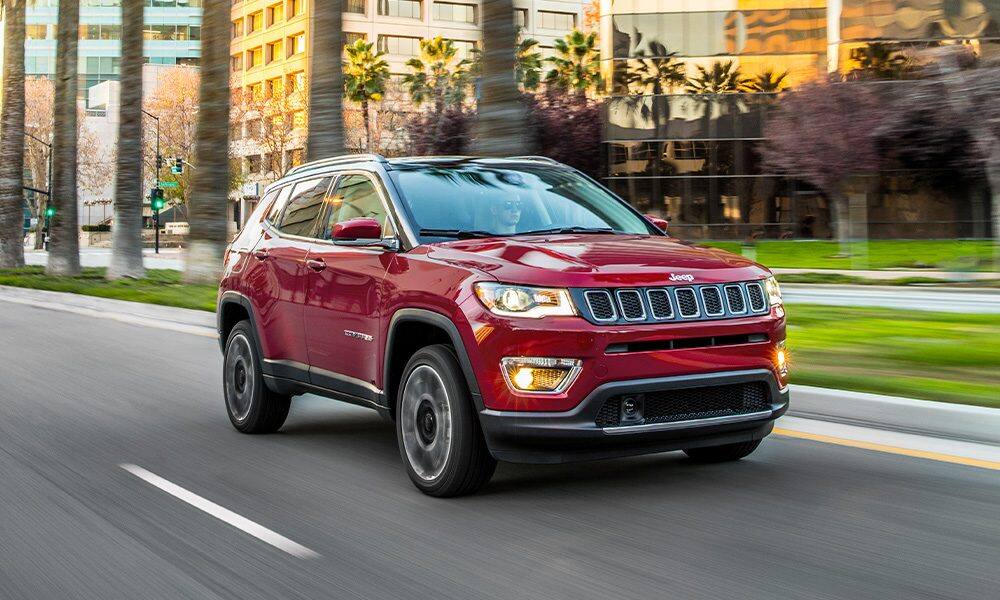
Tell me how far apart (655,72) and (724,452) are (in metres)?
41.9

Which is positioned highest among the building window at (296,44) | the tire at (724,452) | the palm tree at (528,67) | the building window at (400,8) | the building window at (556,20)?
the building window at (556,20)

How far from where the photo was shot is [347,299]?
694 centimetres

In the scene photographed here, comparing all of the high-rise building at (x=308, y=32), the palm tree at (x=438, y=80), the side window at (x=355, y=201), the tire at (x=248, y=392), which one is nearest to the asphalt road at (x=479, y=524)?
the tire at (x=248, y=392)

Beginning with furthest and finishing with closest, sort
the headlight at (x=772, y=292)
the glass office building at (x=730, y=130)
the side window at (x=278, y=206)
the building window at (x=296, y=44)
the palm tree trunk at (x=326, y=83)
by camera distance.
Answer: the building window at (x=296, y=44) < the glass office building at (x=730, y=130) < the palm tree trunk at (x=326, y=83) < the side window at (x=278, y=206) < the headlight at (x=772, y=292)

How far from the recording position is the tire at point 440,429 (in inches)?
232

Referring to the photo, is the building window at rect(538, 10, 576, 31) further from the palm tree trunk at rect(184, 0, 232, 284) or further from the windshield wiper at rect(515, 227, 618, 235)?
the windshield wiper at rect(515, 227, 618, 235)

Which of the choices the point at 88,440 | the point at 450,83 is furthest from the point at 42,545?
the point at 450,83

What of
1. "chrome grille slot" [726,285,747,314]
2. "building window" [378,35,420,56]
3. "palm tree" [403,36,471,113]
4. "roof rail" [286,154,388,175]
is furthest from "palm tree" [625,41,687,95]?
"building window" [378,35,420,56]

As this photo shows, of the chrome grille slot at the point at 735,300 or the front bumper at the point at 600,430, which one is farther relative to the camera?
the chrome grille slot at the point at 735,300

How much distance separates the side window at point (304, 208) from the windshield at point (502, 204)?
0.86m

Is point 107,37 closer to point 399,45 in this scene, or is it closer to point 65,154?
point 399,45

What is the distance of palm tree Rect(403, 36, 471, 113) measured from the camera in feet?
183

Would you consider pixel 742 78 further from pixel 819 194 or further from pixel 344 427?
pixel 344 427

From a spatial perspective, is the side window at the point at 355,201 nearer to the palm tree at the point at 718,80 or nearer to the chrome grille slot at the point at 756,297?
the chrome grille slot at the point at 756,297
